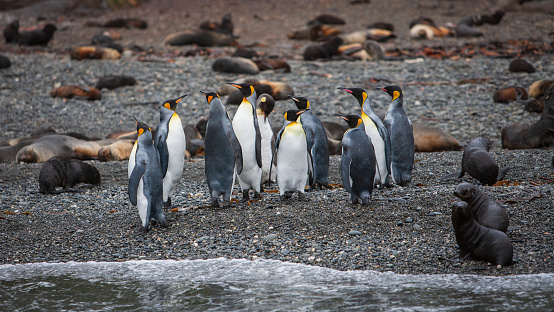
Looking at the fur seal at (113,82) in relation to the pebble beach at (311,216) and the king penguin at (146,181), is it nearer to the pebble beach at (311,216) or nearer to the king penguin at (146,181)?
the pebble beach at (311,216)

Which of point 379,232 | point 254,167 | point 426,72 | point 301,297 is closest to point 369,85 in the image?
point 426,72

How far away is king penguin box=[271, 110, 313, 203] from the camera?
216 inches

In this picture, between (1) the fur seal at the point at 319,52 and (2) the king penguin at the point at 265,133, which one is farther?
(1) the fur seal at the point at 319,52

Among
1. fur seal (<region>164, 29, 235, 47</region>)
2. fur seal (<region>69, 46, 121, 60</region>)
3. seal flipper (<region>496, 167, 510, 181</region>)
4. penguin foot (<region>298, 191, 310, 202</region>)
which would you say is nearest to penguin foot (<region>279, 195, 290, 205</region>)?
penguin foot (<region>298, 191, 310, 202</region>)

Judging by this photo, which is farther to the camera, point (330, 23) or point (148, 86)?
point (330, 23)

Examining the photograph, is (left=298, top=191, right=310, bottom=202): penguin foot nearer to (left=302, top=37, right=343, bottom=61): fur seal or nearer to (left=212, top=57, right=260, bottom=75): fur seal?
(left=212, top=57, right=260, bottom=75): fur seal

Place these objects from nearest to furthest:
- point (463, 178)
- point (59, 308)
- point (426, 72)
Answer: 1. point (59, 308)
2. point (463, 178)
3. point (426, 72)

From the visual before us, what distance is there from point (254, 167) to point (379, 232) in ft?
5.26

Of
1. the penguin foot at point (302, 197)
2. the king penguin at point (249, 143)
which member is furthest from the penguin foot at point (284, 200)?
the king penguin at point (249, 143)

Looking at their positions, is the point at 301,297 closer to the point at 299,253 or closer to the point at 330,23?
the point at 299,253

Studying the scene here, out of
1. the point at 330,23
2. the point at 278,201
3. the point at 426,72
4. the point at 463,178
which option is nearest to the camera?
the point at 278,201

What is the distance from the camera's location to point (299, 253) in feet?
14.3

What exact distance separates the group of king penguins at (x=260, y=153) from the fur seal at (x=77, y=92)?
21.5ft

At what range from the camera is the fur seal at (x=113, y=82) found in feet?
40.7
